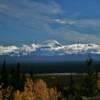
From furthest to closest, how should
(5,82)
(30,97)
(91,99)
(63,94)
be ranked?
(5,82)
(63,94)
(91,99)
(30,97)

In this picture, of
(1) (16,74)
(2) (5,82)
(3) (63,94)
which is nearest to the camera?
(3) (63,94)

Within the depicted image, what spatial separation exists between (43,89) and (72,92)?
111 feet

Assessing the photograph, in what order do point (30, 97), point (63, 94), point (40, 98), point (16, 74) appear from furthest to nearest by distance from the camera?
point (16, 74) → point (63, 94) → point (40, 98) → point (30, 97)

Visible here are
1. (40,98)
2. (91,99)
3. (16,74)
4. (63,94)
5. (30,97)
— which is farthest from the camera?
(16,74)

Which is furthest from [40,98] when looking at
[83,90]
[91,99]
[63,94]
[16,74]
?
[16,74]

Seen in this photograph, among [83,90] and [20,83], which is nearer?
[83,90]

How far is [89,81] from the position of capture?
292ft

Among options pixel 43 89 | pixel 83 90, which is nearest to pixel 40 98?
pixel 43 89

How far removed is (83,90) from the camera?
9238 centimetres

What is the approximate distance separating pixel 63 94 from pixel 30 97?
3747 centimetres

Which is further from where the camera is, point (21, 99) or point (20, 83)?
point (20, 83)

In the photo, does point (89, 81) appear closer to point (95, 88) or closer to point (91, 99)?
point (95, 88)

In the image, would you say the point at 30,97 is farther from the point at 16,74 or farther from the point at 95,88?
the point at 16,74

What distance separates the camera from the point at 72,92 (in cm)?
8975
